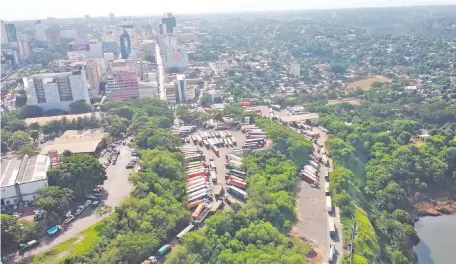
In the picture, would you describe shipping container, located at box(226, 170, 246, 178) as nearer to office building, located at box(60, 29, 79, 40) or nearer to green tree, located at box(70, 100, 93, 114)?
green tree, located at box(70, 100, 93, 114)

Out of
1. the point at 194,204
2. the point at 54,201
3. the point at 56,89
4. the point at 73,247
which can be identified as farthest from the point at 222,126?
the point at 73,247

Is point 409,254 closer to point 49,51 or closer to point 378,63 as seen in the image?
point 378,63

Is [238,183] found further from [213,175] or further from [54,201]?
[54,201]

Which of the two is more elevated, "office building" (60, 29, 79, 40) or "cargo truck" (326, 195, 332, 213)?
"office building" (60, 29, 79, 40)

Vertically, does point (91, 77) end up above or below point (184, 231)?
above

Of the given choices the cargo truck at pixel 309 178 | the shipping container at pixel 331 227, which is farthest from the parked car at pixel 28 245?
the cargo truck at pixel 309 178

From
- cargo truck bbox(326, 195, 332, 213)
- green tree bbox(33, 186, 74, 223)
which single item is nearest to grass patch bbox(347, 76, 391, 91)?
cargo truck bbox(326, 195, 332, 213)
